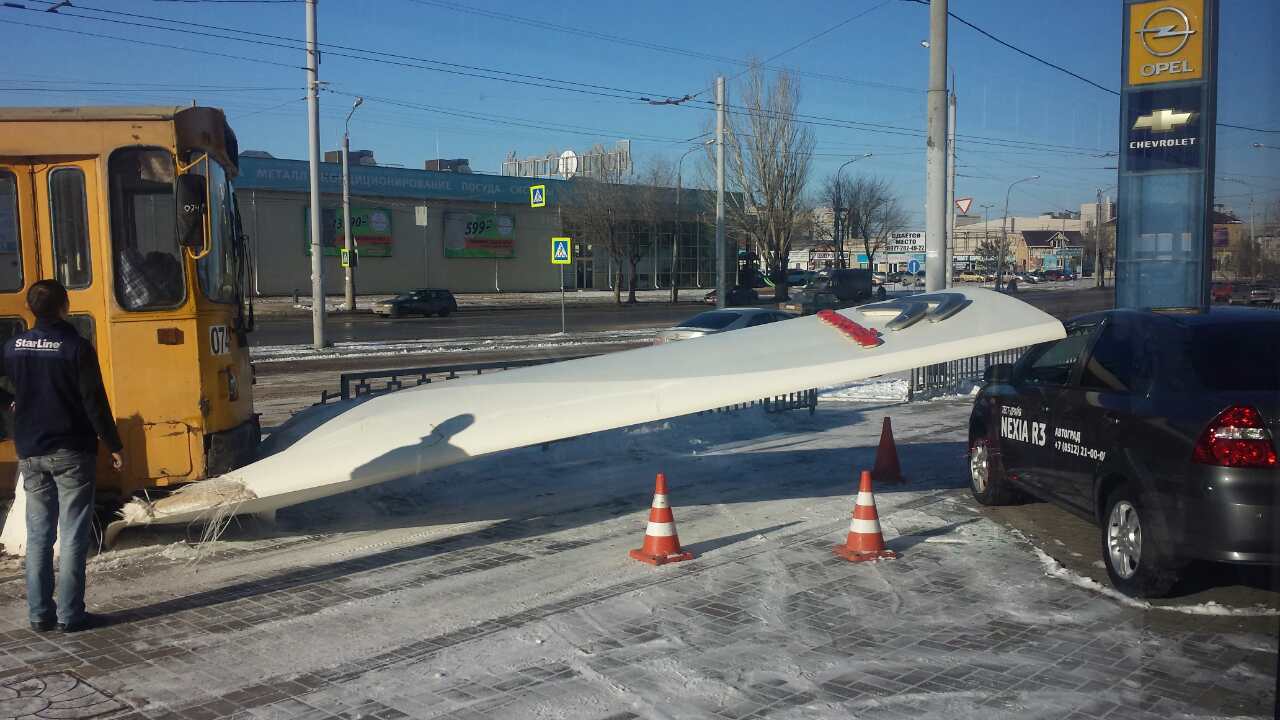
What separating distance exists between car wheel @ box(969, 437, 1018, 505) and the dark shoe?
21.5ft

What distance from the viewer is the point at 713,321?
1891 centimetres

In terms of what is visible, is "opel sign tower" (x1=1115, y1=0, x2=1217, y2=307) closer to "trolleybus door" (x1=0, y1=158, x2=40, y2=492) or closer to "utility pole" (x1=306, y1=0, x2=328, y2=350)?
"trolleybus door" (x1=0, y1=158, x2=40, y2=492)

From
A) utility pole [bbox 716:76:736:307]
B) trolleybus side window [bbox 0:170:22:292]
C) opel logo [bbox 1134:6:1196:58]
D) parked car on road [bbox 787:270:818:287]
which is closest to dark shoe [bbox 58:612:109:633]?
trolleybus side window [bbox 0:170:22:292]

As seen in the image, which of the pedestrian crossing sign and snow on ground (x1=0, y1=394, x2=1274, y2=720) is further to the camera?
the pedestrian crossing sign

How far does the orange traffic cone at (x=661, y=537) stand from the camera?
6.95m

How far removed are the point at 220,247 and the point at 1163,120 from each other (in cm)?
1402

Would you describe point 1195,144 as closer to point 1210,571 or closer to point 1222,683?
point 1210,571

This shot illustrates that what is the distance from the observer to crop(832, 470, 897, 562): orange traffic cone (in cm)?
705

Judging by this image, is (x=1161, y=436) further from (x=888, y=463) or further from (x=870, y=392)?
(x=870, y=392)

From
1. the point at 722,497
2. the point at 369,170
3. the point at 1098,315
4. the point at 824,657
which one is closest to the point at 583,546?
the point at 722,497

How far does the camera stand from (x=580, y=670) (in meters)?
5.03

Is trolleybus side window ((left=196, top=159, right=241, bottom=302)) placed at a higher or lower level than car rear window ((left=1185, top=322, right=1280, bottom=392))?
higher

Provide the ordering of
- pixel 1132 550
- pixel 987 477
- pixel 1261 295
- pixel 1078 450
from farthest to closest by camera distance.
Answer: pixel 987 477 → pixel 1078 450 → pixel 1132 550 → pixel 1261 295

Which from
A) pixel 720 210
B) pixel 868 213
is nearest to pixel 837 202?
pixel 868 213
